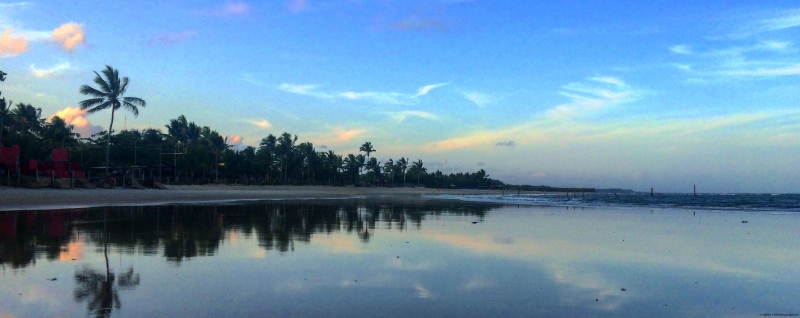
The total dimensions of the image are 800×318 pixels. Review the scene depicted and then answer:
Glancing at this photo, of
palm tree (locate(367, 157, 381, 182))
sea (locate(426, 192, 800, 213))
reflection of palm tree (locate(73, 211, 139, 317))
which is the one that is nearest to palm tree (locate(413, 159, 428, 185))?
palm tree (locate(367, 157, 381, 182))

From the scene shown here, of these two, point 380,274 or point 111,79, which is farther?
point 111,79

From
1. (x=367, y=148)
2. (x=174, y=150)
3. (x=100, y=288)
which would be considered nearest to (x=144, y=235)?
(x=100, y=288)

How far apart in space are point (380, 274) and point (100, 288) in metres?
4.05

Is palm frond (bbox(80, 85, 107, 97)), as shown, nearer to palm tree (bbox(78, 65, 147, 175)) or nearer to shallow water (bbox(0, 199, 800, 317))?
palm tree (bbox(78, 65, 147, 175))

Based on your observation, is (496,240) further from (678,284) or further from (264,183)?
(264,183)

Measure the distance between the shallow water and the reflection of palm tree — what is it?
0.08ft

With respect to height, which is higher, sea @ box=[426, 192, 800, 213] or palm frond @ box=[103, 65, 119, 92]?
palm frond @ box=[103, 65, 119, 92]

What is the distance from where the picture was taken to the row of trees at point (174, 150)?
160ft

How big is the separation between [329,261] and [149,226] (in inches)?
336

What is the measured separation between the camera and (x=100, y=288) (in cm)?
699

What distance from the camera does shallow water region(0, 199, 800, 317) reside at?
634cm

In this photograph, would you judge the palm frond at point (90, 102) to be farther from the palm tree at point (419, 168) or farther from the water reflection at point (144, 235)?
the palm tree at point (419, 168)

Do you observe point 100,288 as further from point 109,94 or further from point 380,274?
point 109,94

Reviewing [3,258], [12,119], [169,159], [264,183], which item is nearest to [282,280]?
[3,258]
